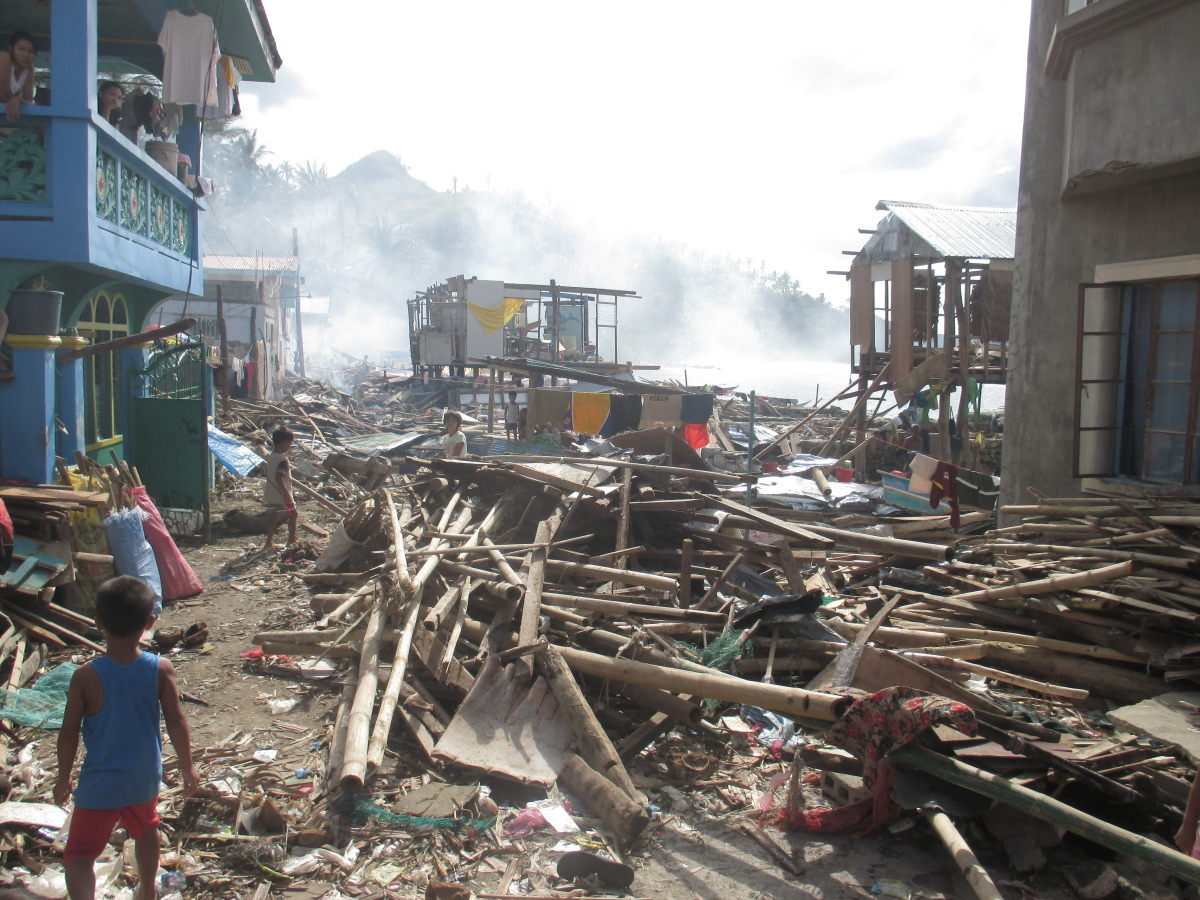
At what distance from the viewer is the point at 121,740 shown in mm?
3229

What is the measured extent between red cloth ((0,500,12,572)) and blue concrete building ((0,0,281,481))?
1.93m

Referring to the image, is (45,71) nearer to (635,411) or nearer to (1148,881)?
(635,411)

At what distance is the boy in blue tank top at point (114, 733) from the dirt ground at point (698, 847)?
34.0 inches

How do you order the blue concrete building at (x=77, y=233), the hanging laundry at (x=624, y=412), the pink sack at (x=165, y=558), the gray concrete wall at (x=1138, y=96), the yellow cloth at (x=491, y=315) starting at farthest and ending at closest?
1. the yellow cloth at (x=491, y=315)
2. the hanging laundry at (x=624, y=412)
3. the pink sack at (x=165, y=558)
4. the blue concrete building at (x=77, y=233)
5. the gray concrete wall at (x=1138, y=96)


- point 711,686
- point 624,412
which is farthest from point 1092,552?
point 624,412

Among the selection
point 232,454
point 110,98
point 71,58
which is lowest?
point 232,454

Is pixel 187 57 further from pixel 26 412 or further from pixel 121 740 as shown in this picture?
pixel 121 740

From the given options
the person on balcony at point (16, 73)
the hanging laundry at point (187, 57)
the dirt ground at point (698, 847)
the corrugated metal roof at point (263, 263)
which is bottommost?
the dirt ground at point (698, 847)

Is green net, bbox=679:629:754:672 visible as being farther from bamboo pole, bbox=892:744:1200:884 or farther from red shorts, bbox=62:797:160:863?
red shorts, bbox=62:797:160:863

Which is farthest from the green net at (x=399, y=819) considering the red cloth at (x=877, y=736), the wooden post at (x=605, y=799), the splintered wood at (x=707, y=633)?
the red cloth at (x=877, y=736)

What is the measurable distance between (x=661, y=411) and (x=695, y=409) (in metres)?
0.65

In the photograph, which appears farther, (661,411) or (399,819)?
(661,411)

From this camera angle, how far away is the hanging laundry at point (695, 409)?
1558cm

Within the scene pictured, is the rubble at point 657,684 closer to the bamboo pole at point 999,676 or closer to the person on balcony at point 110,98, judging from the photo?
the bamboo pole at point 999,676
